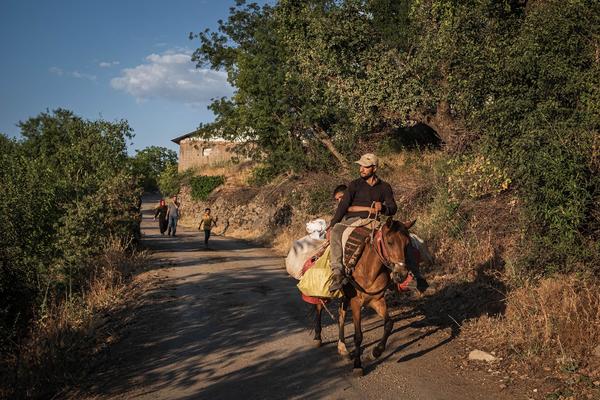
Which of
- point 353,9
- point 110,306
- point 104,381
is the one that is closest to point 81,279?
point 110,306

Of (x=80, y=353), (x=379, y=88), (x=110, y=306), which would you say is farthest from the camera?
(x=379, y=88)

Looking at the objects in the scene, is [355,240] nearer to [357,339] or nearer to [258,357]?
[357,339]

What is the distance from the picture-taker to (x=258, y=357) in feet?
25.9

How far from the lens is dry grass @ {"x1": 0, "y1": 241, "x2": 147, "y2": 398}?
25.5ft

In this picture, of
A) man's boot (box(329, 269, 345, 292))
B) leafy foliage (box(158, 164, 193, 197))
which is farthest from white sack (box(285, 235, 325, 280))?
leafy foliage (box(158, 164, 193, 197))

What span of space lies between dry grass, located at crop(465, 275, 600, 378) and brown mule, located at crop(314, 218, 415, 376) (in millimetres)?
1994

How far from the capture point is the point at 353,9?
19609 mm

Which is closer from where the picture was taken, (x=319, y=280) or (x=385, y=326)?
(x=385, y=326)

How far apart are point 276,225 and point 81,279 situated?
14188 millimetres

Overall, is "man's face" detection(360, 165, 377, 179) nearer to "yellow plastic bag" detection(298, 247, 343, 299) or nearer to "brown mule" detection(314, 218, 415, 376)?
"brown mule" detection(314, 218, 415, 376)

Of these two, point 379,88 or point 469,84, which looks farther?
point 379,88

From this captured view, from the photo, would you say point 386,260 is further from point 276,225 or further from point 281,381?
point 276,225

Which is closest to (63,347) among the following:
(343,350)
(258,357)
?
(258,357)

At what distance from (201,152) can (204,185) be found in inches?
479
